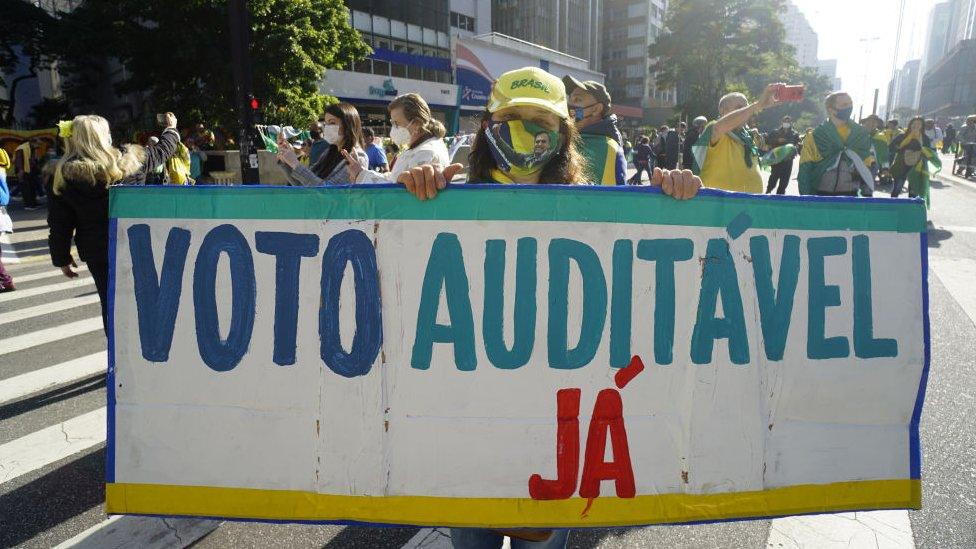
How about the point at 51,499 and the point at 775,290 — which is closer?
the point at 775,290

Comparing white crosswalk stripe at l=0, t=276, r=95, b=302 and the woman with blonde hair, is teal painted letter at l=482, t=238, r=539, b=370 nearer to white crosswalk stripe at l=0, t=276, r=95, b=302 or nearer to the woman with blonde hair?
the woman with blonde hair

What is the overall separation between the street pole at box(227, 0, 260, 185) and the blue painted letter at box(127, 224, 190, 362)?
9.24m

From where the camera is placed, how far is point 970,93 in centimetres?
10512

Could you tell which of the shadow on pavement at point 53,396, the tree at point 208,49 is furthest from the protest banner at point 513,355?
the tree at point 208,49

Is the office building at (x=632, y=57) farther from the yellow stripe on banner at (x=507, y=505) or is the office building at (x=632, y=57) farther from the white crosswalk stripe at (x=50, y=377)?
the yellow stripe on banner at (x=507, y=505)

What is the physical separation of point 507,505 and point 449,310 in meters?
0.66

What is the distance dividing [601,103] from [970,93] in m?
136

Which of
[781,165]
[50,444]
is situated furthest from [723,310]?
[781,165]

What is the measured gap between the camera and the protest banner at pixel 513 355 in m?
1.93

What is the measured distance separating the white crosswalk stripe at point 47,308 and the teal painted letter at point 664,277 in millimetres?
6927

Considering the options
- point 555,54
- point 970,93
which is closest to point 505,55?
point 555,54

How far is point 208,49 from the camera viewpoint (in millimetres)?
19734

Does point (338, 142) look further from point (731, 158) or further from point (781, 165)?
point (781, 165)

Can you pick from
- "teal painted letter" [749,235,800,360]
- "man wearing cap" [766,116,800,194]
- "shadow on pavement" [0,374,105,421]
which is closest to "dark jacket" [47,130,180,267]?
"shadow on pavement" [0,374,105,421]
